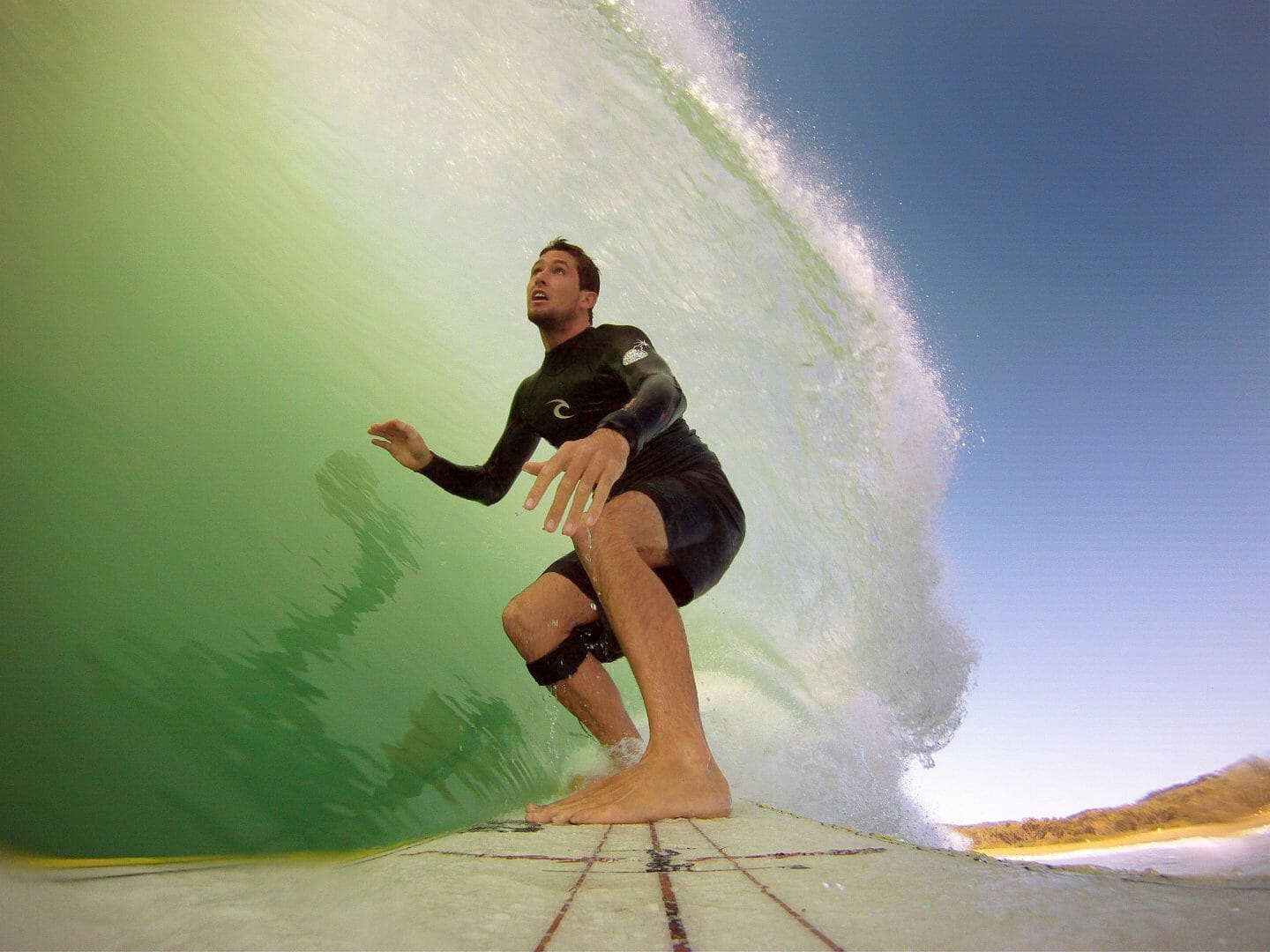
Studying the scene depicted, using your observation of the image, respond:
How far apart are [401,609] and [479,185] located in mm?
4568

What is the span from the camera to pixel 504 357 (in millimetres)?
5629

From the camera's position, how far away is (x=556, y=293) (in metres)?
1.81

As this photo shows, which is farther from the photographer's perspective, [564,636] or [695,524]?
[564,636]

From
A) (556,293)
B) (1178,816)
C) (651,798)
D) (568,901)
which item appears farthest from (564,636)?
(1178,816)

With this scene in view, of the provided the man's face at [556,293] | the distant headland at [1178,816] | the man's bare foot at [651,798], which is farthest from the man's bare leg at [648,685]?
the distant headland at [1178,816]

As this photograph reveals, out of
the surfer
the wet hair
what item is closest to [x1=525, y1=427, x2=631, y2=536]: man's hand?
the surfer

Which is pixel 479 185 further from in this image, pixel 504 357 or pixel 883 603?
pixel 883 603

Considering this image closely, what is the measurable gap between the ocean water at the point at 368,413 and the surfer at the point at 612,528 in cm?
46

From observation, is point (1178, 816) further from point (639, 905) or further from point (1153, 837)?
point (639, 905)

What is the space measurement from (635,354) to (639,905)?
1231mm

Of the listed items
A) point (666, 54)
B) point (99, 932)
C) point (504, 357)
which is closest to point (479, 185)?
point (504, 357)

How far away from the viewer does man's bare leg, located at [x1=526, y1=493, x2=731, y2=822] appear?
1.24 m

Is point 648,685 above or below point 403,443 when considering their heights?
below

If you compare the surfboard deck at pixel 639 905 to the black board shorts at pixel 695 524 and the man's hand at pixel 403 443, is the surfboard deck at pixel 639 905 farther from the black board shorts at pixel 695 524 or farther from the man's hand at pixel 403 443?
the man's hand at pixel 403 443
